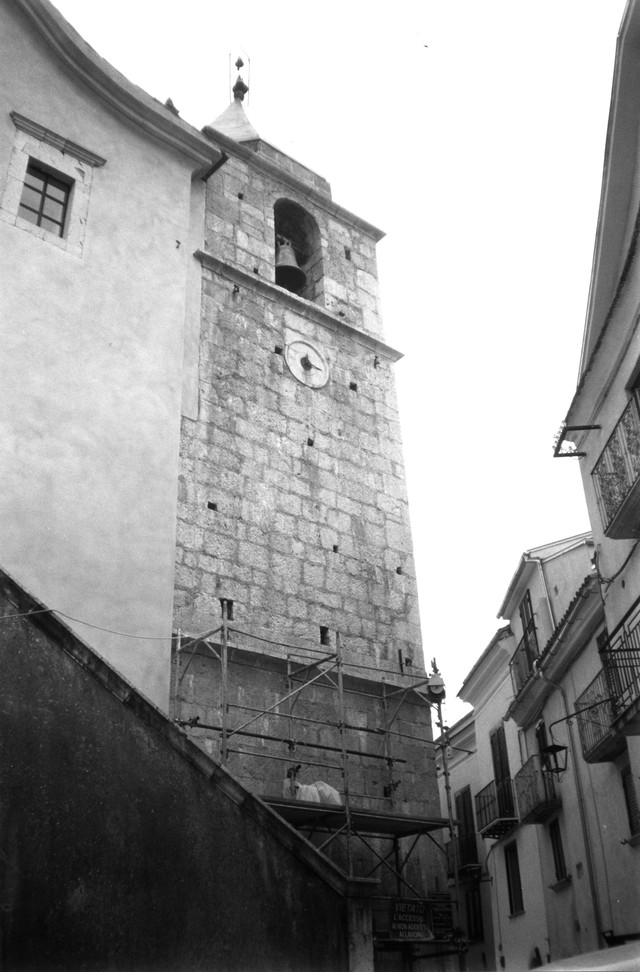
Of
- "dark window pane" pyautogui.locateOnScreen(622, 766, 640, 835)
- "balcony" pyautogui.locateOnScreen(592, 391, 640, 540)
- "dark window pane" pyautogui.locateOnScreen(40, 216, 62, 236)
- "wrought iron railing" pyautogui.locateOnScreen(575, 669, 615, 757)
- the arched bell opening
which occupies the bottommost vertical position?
"dark window pane" pyautogui.locateOnScreen(622, 766, 640, 835)

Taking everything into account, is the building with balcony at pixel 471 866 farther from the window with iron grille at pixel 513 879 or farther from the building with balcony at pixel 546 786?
the window with iron grille at pixel 513 879

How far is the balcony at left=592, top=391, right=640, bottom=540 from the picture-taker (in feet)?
31.0

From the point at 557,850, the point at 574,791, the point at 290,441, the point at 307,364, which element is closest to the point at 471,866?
the point at 557,850

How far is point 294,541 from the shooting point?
490 inches

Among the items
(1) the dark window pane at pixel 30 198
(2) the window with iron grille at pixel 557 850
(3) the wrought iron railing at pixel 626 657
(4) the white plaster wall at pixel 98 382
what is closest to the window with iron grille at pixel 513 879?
(2) the window with iron grille at pixel 557 850

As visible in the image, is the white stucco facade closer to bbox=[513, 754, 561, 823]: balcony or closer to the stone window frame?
the stone window frame

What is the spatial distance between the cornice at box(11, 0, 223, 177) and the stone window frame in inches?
46.3

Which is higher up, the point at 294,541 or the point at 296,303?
the point at 296,303

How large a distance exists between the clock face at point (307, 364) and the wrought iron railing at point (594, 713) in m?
5.81

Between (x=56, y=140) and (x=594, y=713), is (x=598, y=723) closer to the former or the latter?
(x=594, y=713)

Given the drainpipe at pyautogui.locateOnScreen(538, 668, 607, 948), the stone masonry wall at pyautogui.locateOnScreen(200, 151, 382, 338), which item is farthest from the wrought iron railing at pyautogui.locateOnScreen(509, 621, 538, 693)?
the stone masonry wall at pyautogui.locateOnScreen(200, 151, 382, 338)

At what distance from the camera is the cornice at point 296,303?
46.1ft

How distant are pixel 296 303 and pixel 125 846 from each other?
10.2 m

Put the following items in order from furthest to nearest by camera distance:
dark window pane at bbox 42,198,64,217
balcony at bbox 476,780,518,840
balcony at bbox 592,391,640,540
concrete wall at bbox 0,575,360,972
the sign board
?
balcony at bbox 476,780,518,840 → dark window pane at bbox 42,198,64,217 → the sign board → balcony at bbox 592,391,640,540 → concrete wall at bbox 0,575,360,972
